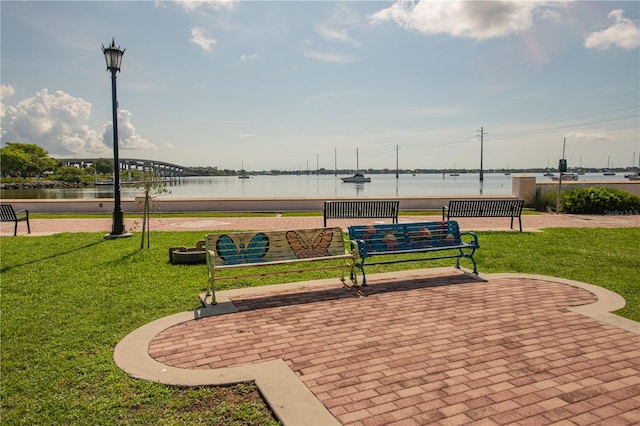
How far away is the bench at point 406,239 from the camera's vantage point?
7.45 meters

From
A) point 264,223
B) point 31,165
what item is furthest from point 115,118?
point 31,165


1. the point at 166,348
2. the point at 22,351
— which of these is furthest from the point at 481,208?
Result: the point at 22,351

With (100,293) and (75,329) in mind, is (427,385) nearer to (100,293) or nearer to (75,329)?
(75,329)

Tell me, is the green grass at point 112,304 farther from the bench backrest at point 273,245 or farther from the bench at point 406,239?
the bench at point 406,239

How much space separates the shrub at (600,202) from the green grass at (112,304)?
717cm

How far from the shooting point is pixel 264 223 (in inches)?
627

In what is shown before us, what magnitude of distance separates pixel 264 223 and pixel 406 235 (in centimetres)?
879

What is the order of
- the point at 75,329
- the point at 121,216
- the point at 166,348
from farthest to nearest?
1. the point at 121,216
2. the point at 75,329
3. the point at 166,348

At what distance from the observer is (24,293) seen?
672cm

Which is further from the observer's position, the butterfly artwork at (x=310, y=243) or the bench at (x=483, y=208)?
the bench at (x=483, y=208)

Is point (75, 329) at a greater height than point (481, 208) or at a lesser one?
lesser

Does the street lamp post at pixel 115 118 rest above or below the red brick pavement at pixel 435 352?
above

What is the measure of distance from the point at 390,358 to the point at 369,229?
11.3 feet

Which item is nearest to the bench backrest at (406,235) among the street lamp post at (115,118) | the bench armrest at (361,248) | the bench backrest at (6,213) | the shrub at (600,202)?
the bench armrest at (361,248)
